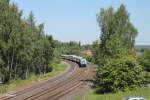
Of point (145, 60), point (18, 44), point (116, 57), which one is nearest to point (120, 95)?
point (116, 57)

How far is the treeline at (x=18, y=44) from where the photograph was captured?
70.8 metres

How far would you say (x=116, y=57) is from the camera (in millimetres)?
64250

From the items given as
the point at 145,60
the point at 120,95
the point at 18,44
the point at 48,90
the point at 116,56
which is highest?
the point at 18,44

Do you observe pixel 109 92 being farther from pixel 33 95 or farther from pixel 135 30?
pixel 135 30

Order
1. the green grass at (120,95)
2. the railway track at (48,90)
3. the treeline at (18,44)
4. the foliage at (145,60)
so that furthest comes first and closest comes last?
the foliage at (145,60) → the treeline at (18,44) → the railway track at (48,90) → the green grass at (120,95)

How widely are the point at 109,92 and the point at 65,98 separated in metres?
6.26

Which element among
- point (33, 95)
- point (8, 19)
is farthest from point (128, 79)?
point (8, 19)

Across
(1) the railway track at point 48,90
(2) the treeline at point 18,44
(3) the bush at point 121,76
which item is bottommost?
(1) the railway track at point 48,90

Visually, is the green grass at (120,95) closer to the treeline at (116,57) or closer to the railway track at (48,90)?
the treeline at (116,57)

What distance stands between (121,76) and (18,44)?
85.7ft

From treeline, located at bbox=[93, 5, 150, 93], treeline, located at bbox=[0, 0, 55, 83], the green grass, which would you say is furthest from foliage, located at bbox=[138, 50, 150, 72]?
the green grass

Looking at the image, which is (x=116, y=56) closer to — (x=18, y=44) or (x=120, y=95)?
(x=120, y=95)

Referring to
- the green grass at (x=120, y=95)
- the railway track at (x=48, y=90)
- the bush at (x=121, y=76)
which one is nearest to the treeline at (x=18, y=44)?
the railway track at (x=48, y=90)

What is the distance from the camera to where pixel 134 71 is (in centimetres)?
5509
